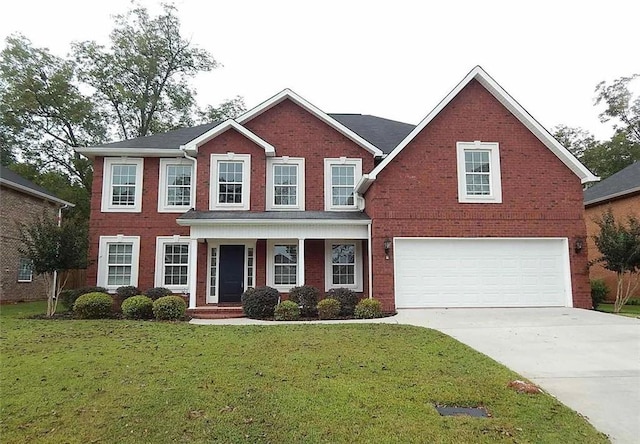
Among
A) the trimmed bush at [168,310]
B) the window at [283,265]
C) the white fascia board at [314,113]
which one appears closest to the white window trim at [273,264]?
the window at [283,265]

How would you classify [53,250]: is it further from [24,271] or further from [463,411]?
[463,411]

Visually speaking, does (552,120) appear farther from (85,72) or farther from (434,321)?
(85,72)

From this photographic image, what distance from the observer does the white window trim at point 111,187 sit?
15820 mm

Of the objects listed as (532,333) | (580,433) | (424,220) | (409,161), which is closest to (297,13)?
(409,161)

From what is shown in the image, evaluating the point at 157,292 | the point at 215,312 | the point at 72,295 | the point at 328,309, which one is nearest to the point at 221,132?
the point at 157,292

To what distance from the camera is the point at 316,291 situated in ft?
44.3

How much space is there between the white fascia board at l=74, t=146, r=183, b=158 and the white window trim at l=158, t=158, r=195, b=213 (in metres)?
0.30

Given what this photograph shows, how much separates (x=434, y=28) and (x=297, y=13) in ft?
14.0

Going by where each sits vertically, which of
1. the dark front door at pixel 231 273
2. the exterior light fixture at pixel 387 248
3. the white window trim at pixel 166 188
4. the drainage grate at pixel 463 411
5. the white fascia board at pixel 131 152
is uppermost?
the white fascia board at pixel 131 152

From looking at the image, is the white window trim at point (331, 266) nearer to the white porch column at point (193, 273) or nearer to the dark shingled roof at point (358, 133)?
the dark shingled roof at point (358, 133)

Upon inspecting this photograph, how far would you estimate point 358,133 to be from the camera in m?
17.9

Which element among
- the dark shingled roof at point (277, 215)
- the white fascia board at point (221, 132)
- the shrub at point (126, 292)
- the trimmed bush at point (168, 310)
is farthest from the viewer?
the white fascia board at point (221, 132)

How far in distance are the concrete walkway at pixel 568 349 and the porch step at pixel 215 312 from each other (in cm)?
73

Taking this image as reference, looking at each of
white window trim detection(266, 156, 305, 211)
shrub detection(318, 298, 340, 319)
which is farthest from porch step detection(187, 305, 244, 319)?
white window trim detection(266, 156, 305, 211)
